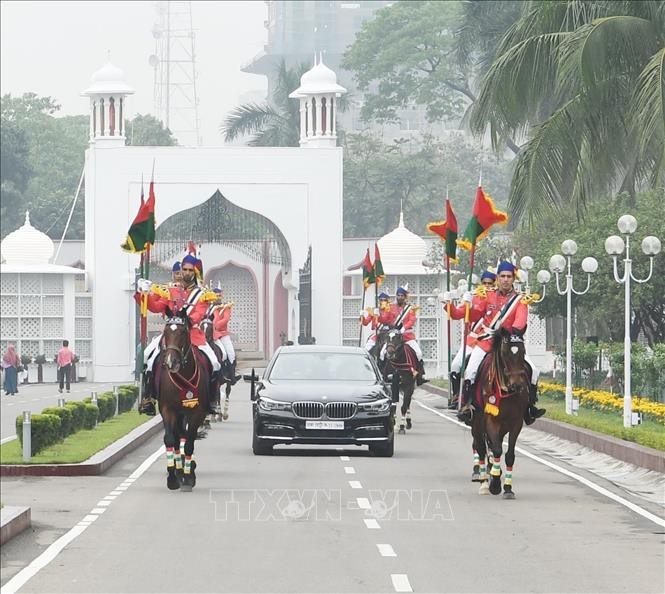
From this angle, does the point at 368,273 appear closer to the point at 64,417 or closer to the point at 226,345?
the point at 226,345

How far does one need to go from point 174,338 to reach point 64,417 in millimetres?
6670

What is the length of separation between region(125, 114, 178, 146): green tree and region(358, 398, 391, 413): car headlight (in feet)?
265

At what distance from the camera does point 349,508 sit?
16.9 meters

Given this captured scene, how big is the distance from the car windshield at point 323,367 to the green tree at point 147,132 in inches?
3118

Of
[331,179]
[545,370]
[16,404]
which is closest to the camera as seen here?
[16,404]

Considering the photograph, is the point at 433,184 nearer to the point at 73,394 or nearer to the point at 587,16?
the point at 73,394

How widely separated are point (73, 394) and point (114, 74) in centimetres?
1835

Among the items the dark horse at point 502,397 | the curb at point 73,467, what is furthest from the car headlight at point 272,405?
the dark horse at point 502,397

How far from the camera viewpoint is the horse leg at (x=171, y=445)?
19.1 m

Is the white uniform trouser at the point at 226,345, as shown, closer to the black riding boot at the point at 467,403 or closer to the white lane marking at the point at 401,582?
the black riding boot at the point at 467,403

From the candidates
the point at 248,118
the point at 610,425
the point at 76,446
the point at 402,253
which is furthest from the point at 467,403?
the point at 248,118

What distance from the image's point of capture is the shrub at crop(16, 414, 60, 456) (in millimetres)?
22281

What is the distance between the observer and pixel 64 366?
2149 inches

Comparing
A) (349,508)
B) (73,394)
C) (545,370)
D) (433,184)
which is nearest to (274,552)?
(349,508)
